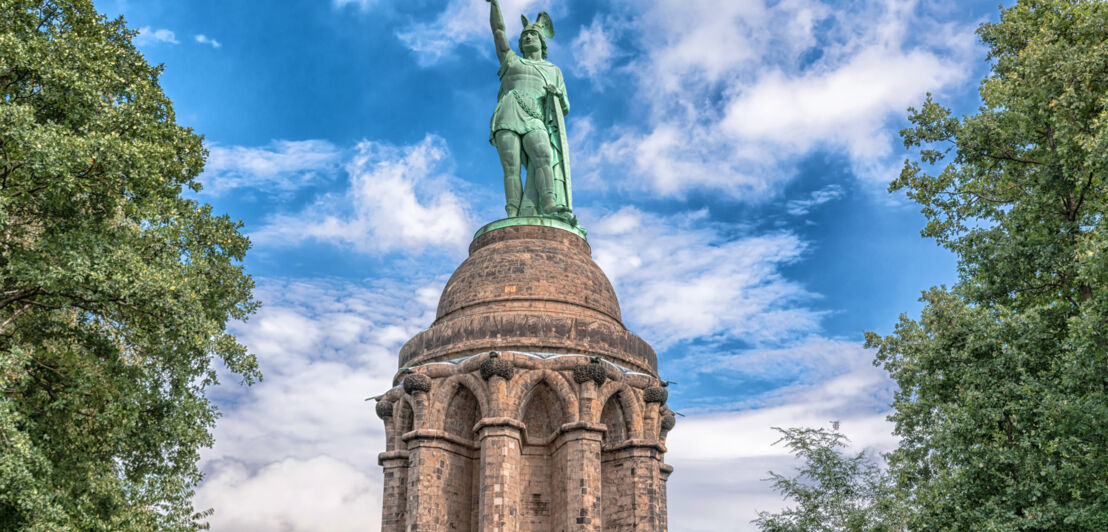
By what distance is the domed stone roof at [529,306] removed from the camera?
20891mm

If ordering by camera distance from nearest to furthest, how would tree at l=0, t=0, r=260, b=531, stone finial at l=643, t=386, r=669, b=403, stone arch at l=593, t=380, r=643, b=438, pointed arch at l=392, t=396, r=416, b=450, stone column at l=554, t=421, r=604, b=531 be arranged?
1. tree at l=0, t=0, r=260, b=531
2. stone column at l=554, t=421, r=604, b=531
3. stone arch at l=593, t=380, r=643, b=438
4. stone finial at l=643, t=386, r=669, b=403
5. pointed arch at l=392, t=396, r=416, b=450

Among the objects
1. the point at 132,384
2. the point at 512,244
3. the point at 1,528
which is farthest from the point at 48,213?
the point at 512,244

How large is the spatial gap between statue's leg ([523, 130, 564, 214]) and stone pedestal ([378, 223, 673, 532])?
2.17 metres

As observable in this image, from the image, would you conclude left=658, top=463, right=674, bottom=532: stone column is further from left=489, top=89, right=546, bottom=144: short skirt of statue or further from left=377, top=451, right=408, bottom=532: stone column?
left=489, top=89, right=546, bottom=144: short skirt of statue

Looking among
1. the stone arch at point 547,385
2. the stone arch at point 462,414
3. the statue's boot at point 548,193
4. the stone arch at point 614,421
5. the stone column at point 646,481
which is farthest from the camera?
the statue's boot at point 548,193

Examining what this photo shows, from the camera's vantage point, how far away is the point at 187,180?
15320 millimetres

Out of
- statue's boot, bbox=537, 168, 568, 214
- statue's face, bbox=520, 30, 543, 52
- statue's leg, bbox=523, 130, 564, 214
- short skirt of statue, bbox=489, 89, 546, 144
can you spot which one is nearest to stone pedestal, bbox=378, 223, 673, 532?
statue's boot, bbox=537, 168, 568, 214

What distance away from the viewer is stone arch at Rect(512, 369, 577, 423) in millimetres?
19641

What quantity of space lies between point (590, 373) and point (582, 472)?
2254 millimetres

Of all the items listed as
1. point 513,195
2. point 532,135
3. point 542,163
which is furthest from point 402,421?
point 532,135

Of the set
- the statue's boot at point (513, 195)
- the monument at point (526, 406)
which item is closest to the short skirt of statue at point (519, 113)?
the statue's boot at point (513, 195)

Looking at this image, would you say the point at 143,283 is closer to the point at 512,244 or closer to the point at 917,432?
the point at 512,244

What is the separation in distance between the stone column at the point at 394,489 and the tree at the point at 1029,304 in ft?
37.6

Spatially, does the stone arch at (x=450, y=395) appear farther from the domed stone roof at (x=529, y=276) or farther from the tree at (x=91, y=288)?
the tree at (x=91, y=288)
